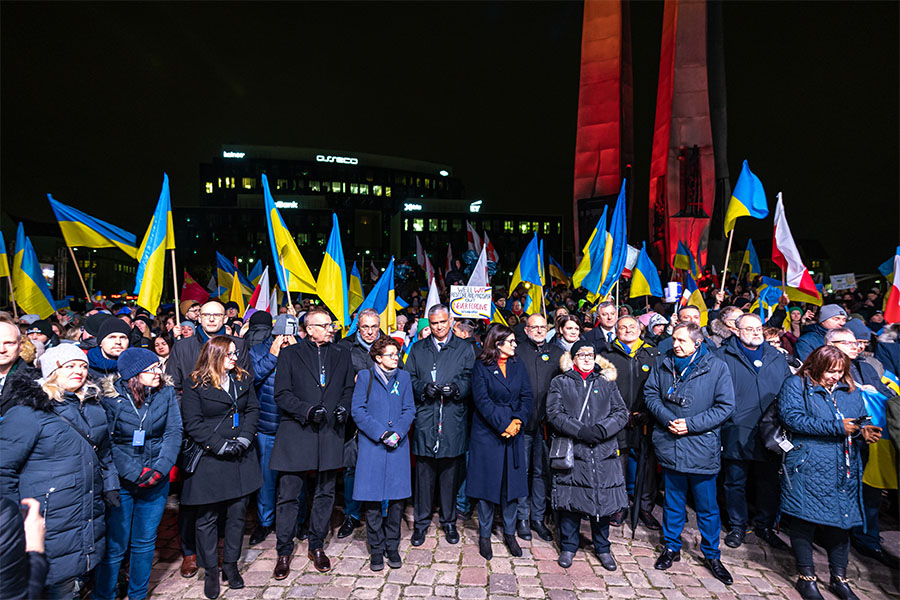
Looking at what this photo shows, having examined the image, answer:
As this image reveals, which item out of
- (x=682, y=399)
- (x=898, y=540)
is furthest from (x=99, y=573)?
(x=898, y=540)

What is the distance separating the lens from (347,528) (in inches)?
220

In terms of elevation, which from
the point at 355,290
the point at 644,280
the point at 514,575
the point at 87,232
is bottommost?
the point at 514,575

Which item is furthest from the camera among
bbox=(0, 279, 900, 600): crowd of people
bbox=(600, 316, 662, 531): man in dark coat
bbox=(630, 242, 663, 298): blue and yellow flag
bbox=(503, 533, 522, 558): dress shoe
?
bbox=(630, 242, 663, 298): blue and yellow flag

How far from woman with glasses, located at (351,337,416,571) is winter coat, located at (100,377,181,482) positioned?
5.26 feet

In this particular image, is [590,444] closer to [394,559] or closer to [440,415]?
[440,415]

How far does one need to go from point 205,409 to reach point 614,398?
3.85 metres

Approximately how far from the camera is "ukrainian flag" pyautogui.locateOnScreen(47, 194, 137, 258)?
7570mm

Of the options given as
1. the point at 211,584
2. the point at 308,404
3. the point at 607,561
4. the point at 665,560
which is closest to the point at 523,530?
the point at 607,561

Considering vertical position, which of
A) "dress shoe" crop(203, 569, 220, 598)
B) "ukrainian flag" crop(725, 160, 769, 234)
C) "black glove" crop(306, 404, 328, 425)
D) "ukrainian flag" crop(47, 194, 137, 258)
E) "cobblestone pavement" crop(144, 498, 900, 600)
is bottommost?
"cobblestone pavement" crop(144, 498, 900, 600)

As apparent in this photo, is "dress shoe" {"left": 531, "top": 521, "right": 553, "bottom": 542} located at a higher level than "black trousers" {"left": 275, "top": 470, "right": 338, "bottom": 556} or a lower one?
lower

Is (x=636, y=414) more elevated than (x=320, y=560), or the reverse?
(x=636, y=414)

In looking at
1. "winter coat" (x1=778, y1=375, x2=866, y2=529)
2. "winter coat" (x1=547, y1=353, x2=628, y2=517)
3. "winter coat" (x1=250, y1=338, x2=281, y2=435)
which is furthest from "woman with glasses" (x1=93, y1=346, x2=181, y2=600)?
"winter coat" (x1=778, y1=375, x2=866, y2=529)

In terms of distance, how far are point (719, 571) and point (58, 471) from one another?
539 centimetres

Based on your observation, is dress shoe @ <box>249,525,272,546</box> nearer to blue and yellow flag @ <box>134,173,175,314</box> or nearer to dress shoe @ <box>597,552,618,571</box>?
blue and yellow flag @ <box>134,173,175,314</box>
